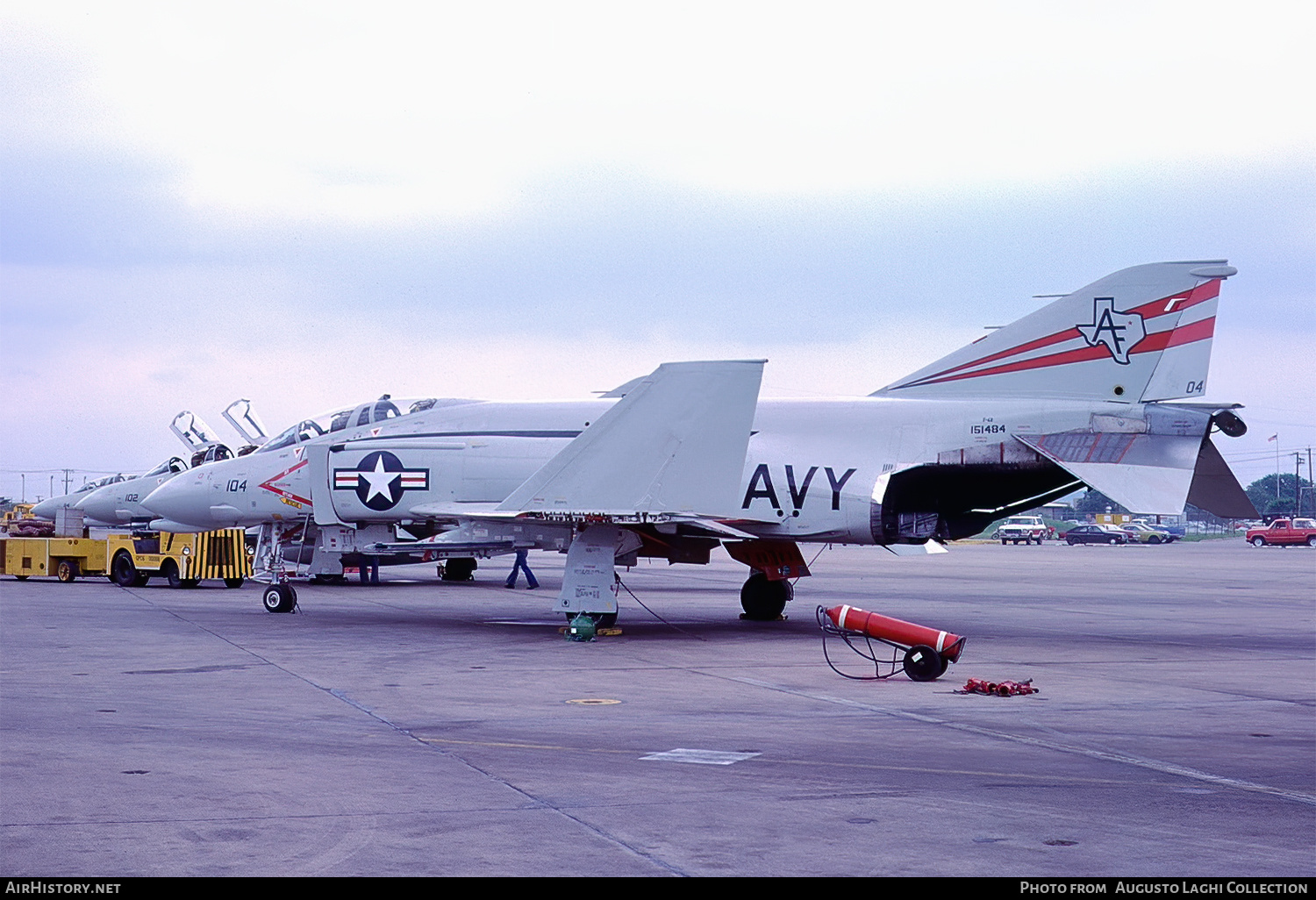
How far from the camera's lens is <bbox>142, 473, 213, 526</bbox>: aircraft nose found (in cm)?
2450

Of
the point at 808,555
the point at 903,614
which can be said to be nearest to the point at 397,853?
the point at 903,614

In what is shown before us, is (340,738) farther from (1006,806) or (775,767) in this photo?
(1006,806)

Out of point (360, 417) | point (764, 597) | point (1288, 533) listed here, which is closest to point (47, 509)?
point (360, 417)

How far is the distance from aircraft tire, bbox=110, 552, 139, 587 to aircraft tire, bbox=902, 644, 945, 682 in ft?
70.8

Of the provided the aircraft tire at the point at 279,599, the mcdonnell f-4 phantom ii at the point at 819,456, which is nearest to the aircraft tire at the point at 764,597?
the mcdonnell f-4 phantom ii at the point at 819,456

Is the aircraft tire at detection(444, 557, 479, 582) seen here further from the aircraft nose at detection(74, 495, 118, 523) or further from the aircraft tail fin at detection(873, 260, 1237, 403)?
the aircraft tail fin at detection(873, 260, 1237, 403)


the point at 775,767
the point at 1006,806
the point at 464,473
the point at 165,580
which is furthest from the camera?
the point at 165,580

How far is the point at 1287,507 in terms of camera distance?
152 meters

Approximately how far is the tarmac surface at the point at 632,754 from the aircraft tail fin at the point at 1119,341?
376 centimetres

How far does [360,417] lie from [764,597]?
7.87 meters

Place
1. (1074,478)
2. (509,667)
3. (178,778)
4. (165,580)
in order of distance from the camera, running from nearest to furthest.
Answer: (178,778) < (509,667) < (1074,478) < (165,580)

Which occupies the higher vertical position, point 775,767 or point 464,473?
point 464,473

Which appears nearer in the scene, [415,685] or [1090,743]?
[1090,743]

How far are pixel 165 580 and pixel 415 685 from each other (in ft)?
73.2
